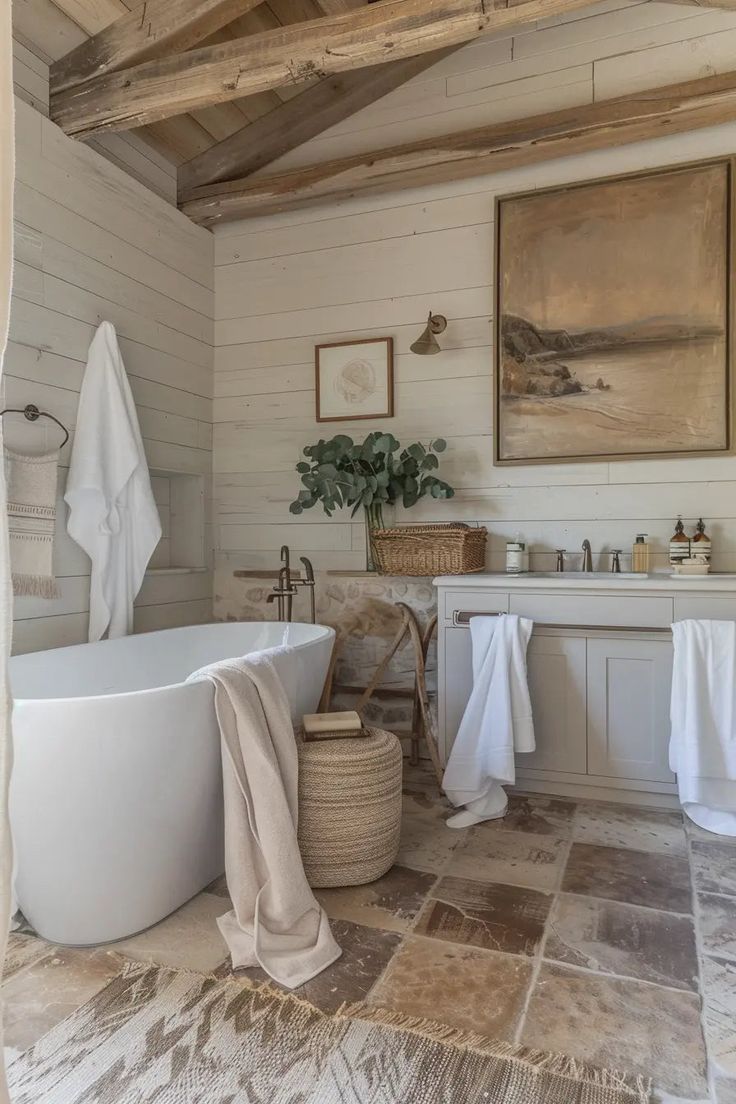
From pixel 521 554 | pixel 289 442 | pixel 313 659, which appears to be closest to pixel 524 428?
pixel 521 554

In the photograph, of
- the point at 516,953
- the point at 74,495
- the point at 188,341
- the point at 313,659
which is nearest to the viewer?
the point at 516,953

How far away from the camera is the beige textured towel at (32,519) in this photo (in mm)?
2514

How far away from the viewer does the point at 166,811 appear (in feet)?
6.00

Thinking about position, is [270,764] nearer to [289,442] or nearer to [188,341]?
[289,442]

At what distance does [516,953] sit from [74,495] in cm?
213

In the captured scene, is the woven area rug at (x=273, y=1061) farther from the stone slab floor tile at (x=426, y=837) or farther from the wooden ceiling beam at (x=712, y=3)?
the wooden ceiling beam at (x=712, y=3)

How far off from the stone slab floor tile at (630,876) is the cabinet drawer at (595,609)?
0.76 meters

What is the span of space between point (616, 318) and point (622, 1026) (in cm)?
251

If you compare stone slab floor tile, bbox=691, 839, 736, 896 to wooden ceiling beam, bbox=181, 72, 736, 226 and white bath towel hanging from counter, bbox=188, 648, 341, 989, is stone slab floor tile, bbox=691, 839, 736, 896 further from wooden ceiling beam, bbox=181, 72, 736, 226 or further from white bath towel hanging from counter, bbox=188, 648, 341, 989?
wooden ceiling beam, bbox=181, 72, 736, 226

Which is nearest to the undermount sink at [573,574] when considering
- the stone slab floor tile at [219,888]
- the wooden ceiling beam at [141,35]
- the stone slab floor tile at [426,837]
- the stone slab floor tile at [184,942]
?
the stone slab floor tile at [426,837]

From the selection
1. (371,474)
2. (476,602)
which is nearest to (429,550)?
(476,602)

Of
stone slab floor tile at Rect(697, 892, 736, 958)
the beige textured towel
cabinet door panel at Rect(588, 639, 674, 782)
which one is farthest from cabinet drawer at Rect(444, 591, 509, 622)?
the beige textured towel

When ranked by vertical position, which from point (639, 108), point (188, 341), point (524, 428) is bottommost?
point (524, 428)

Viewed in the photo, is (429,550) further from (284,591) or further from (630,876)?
(630,876)
